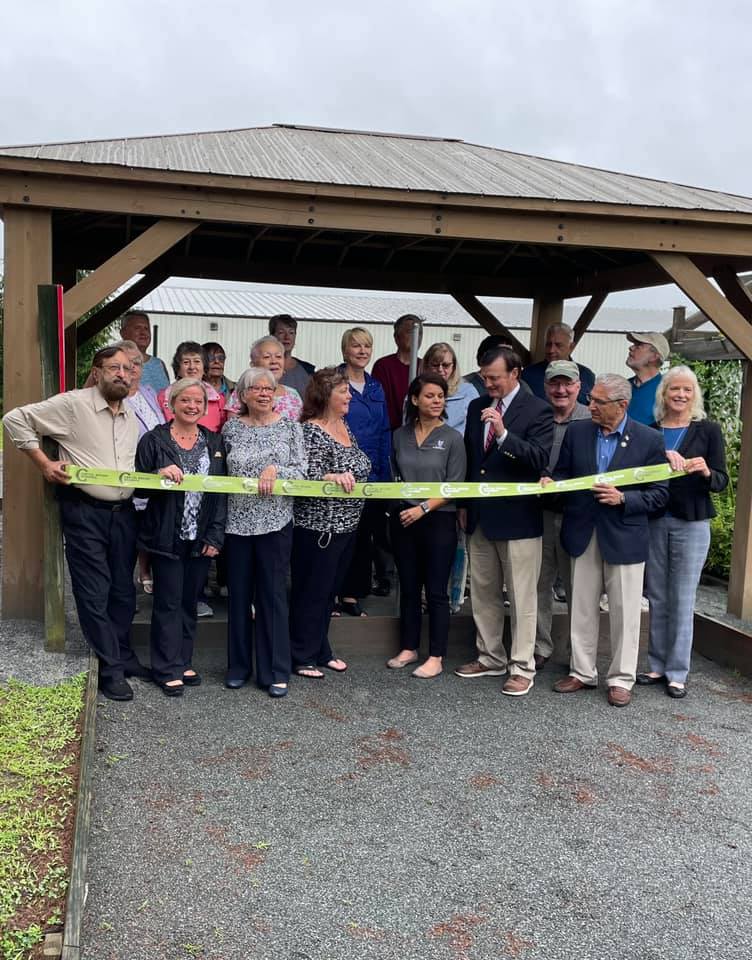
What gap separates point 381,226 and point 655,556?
8.85 feet

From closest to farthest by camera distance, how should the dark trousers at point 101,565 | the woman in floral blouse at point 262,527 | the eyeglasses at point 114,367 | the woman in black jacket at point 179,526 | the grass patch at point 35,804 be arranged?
1. the grass patch at point 35,804
2. the eyeglasses at point 114,367
3. the dark trousers at point 101,565
4. the woman in black jacket at point 179,526
5. the woman in floral blouse at point 262,527

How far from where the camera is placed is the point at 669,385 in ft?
18.4

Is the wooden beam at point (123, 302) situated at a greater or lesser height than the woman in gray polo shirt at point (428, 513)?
greater

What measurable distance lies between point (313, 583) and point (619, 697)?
6.37 ft

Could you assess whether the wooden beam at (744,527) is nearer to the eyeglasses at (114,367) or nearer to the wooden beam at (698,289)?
the wooden beam at (698,289)

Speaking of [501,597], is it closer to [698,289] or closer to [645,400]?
[645,400]

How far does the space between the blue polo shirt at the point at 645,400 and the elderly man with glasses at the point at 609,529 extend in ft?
3.12

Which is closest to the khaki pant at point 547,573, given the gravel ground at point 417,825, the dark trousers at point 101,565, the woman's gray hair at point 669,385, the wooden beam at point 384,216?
the gravel ground at point 417,825

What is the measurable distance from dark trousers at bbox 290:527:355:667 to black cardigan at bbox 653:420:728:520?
1970 mm

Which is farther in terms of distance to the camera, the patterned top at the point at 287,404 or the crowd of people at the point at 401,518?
A: the patterned top at the point at 287,404

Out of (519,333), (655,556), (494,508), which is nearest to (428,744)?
(494,508)

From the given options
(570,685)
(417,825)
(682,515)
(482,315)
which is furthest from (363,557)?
(482,315)

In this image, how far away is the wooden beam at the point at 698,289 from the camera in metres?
6.33

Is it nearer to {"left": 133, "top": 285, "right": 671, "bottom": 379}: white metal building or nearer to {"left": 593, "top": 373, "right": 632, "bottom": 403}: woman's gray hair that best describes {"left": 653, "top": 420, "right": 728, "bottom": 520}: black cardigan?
{"left": 593, "top": 373, "right": 632, "bottom": 403}: woman's gray hair
